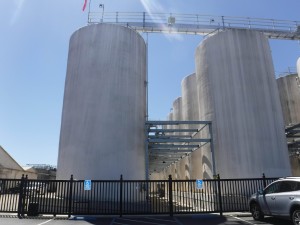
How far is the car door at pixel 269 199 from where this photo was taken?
469 inches

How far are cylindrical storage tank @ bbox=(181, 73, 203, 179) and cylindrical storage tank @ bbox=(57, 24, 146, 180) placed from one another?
10.2m

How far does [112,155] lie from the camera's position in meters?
20.6

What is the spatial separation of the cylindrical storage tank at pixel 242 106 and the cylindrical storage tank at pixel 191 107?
747cm

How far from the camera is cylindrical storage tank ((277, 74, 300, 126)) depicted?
1289 inches

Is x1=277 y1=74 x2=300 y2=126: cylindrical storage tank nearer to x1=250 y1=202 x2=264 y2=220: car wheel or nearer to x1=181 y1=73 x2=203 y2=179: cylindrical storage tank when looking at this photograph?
x1=181 y1=73 x2=203 y2=179: cylindrical storage tank

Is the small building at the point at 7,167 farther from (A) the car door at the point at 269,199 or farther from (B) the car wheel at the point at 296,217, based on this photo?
(B) the car wheel at the point at 296,217

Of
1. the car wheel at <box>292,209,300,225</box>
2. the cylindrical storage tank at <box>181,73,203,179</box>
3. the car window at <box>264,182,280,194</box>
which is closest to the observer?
the car wheel at <box>292,209,300,225</box>

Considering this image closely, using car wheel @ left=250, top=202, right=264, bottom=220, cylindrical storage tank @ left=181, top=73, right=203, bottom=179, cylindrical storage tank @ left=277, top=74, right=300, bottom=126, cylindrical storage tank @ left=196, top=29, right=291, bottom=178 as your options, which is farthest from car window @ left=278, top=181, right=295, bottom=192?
cylindrical storage tank @ left=277, top=74, right=300, bottom=126

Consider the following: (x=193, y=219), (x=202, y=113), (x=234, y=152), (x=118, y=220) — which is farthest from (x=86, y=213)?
(x=202, y=113)

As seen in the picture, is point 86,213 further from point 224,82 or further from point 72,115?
point 224,82

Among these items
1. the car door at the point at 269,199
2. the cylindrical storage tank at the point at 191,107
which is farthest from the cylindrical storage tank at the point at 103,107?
the car door at the point at 269,199

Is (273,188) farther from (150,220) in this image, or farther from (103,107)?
(103,107)

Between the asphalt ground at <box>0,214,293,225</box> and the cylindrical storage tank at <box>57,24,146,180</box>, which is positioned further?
the cylindrical storage tank at <box>57,24,146,180</box>

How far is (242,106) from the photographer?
23.0 metres
